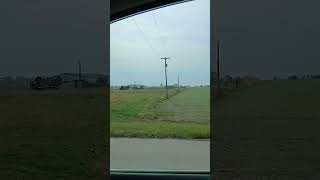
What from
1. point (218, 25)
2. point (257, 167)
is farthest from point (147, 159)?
point (218, 25)

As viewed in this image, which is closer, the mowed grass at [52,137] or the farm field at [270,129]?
the farm field at [270,129]

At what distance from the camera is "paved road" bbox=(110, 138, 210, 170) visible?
9.43ft

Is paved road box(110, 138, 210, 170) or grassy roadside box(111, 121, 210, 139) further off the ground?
grassy roadside box(111, 121, 210, 139)

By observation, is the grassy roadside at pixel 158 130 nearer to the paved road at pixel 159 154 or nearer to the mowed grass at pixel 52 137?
the paved road at pixel 159 154

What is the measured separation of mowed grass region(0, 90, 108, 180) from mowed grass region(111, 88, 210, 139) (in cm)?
24

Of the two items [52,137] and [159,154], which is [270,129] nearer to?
[159,154]

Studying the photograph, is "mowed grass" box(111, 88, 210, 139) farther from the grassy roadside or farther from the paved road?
the paved road

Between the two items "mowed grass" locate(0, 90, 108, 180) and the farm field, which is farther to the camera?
"mowed grass" locate(0, 90, 108, 180)

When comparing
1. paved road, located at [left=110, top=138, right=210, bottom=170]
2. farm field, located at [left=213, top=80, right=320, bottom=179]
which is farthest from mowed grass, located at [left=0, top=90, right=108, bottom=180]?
farm field, located at [left=213, top=80, right=320, bottom=179]

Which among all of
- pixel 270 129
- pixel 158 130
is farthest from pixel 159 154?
pixel 158 130

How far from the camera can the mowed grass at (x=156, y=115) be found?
3939mm

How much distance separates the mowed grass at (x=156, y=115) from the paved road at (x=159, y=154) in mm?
183

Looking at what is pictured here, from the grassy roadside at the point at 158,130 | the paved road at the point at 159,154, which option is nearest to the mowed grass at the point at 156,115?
the grassy roadside at the point at 158,130

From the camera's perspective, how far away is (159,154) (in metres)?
3.23
